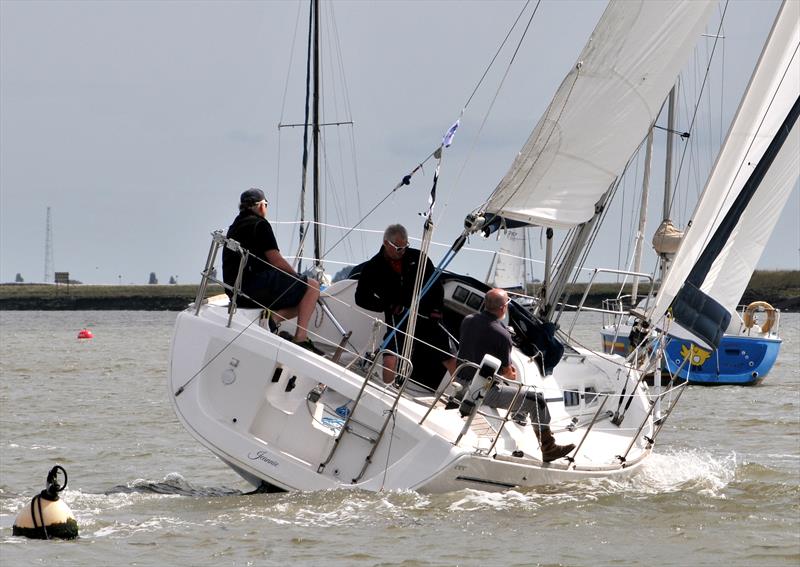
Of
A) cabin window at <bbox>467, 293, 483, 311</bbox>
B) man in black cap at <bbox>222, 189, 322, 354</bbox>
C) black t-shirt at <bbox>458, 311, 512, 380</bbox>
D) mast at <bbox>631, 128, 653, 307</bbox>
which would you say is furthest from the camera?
mast at <bbox>631, 128, 653, 307</bbox>

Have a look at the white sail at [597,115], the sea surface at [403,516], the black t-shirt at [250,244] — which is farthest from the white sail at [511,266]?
the black t-shirt at [250,244]

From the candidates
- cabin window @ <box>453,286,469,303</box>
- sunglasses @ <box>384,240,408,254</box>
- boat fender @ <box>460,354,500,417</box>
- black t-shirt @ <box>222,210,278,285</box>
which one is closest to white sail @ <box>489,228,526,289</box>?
cabin window @ <box>453,286,469,303</box>

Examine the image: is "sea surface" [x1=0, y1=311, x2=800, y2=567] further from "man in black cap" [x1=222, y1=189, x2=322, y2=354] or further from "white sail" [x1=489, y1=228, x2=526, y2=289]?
"white sail" [x1=489, y1=228, x2=526, y2=289]

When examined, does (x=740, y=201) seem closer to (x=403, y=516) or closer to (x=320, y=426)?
(x=320, y=426)

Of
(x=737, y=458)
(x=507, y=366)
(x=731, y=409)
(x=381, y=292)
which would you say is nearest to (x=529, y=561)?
(x=507, y=366)

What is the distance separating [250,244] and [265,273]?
0.26m

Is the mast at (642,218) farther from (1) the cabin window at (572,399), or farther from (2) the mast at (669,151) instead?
(1) the cabin window at (572,399)

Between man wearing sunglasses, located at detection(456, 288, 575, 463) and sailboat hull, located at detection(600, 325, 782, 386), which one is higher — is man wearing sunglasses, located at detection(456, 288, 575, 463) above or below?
above

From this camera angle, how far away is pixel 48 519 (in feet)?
29.1

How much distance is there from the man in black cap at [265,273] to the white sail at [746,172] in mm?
3809

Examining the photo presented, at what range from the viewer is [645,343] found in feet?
42.3

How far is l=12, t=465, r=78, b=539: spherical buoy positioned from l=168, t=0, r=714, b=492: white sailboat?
3.86 feet

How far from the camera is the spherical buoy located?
8.86m

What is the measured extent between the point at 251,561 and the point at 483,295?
3.97 meters
